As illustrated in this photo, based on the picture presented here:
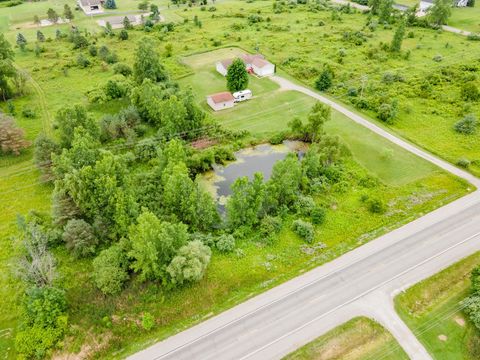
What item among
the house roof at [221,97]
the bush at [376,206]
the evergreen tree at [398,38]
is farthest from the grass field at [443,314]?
the evergreen tree at [398,38]

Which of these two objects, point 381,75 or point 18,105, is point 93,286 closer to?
point 18,105

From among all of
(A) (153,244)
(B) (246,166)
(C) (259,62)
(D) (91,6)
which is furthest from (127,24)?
(A) (153,244)

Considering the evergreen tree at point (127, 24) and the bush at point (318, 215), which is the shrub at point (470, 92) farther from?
the evergreen tree at point (127, 24)

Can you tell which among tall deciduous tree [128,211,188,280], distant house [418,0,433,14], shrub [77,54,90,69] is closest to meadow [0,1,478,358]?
shrub [77,54,90,69]

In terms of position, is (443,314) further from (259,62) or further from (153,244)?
(259,62)

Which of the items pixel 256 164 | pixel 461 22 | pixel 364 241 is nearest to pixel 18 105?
pixel 256 164

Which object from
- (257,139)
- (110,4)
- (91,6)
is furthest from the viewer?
(110,4)

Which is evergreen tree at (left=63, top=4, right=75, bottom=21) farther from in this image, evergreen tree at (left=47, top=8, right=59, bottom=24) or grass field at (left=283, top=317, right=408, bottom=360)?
grass field at (left=283, top=317, right=408, bottom=360)
